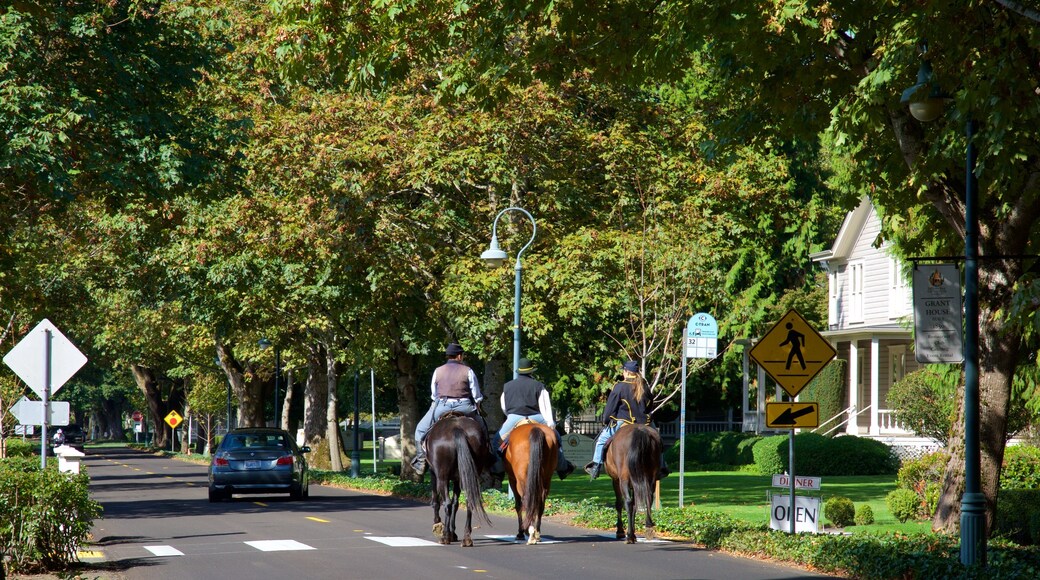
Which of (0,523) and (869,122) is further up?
(869,122)

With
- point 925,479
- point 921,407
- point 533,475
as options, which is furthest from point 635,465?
point 921,407

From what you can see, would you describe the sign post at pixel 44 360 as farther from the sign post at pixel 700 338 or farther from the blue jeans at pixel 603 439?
the sign post at pixel 700 338

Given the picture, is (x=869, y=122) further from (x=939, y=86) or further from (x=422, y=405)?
(x=422, y=405)

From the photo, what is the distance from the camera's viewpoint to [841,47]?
16219 mm

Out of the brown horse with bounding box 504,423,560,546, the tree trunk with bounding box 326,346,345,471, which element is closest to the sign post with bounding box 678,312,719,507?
the brown horse with bounding box 504,423,560,546

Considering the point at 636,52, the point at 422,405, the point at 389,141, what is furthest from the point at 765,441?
the point at 422,405

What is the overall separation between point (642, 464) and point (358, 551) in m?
3.74

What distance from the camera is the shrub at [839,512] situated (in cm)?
2020

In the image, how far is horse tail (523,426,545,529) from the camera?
16.5 meters

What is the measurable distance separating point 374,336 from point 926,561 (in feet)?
77.6

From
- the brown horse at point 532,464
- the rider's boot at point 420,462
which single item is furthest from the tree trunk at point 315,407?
the brown horse at point 532,464

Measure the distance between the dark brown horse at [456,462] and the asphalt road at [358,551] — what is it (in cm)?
49

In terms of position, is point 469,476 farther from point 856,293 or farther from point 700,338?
point 856,293

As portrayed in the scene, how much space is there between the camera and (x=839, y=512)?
66.4ft
